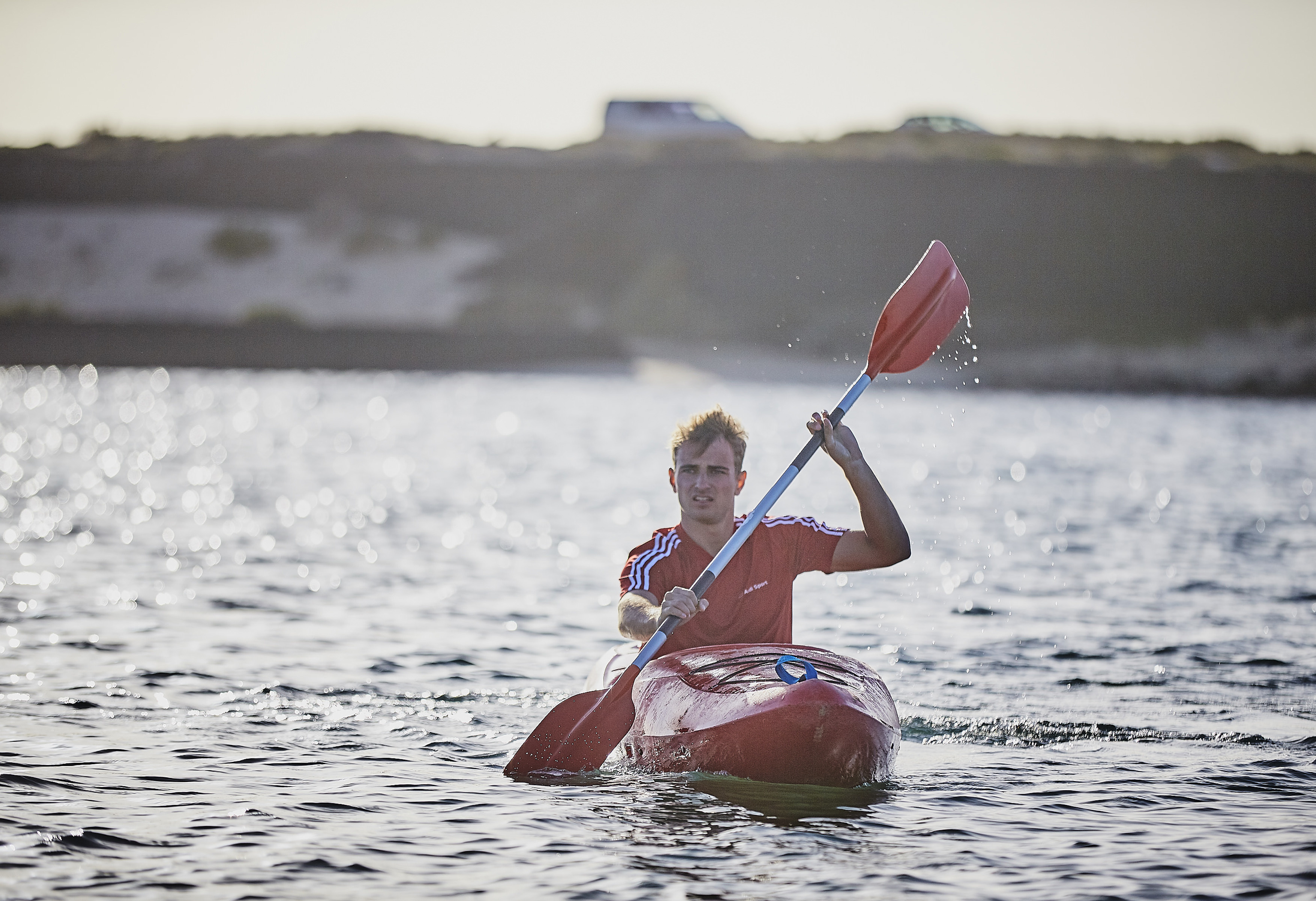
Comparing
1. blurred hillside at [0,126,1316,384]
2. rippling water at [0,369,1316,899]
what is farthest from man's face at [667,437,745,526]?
blurred hillside at [0,126,1316,384]

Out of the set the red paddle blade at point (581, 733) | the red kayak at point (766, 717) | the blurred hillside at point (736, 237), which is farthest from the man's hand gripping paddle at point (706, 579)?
the blurred hillside at point (736, 237)

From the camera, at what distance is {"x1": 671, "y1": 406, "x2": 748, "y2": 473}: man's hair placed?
6102mm

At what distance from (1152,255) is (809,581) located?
120ft

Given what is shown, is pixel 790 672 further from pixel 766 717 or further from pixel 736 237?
pixel 736 237

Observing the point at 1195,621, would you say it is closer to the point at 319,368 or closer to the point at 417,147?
the point at 319,368

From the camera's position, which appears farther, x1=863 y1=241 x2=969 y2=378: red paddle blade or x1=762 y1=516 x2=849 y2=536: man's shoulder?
x1=863 y1=241 x2=969 y2=378: red paddle blade

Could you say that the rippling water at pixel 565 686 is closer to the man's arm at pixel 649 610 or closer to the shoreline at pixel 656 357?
the man's arm at pixel 649 610

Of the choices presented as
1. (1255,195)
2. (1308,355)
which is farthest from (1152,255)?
(1308,355)

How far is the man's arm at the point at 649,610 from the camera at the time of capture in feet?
19.4

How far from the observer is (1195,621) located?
1049 cm

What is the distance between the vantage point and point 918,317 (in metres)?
7.29

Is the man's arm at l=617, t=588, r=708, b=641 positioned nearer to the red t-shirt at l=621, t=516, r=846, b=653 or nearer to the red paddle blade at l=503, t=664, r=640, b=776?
the red t-shirt at l=621, t=516, r=846, b=653

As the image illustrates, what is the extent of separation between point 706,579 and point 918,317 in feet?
6.23

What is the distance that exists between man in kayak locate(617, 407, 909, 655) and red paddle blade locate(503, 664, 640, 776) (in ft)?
0.95
